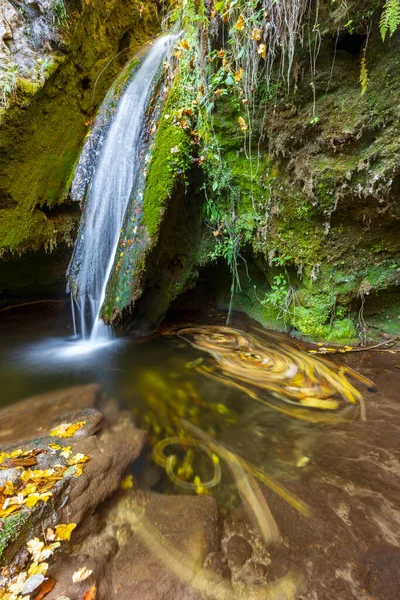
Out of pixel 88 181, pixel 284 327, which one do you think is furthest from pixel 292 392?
pixel 88 181

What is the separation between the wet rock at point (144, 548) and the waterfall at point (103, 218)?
3477 mm

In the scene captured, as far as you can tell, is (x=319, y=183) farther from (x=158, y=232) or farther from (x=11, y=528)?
(x=11, y=528)

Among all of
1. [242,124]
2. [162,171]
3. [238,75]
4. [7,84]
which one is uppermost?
[7,84]

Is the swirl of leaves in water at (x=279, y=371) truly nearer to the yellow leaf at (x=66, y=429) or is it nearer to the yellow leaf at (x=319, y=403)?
the yellow leaf at (x=319, y=403)

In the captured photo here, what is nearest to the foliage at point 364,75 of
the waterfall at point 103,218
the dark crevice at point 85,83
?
the waterfall at point 103,218

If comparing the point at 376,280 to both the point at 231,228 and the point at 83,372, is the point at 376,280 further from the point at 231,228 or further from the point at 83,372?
the point at 83,372

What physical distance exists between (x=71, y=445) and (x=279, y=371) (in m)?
2.57

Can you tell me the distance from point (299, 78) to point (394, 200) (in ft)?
6.90

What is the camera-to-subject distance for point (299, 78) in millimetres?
3793

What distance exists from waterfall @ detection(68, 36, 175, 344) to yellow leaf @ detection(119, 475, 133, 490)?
3167 millimetres

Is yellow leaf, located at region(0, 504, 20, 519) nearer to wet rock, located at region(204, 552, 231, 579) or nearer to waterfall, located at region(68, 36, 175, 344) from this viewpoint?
wet rock, located at region(204, 552, 231, 579)

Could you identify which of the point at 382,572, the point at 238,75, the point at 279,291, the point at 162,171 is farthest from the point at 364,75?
the point at 382,572

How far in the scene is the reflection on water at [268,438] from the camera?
1529 millimetres

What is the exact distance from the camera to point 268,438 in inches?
95.2
